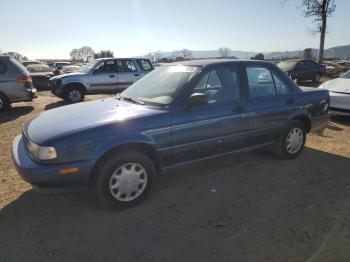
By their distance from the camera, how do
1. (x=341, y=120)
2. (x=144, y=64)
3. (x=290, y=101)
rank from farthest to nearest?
(x=144, y=64), (x=341, y=120), (x=290, y=101)

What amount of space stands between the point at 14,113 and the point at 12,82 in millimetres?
948

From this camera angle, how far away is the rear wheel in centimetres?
1203

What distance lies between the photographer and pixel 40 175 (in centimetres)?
327

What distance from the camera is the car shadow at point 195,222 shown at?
299 centimetres

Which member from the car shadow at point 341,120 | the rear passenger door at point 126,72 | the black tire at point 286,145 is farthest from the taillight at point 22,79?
the car shadow at point 341,120

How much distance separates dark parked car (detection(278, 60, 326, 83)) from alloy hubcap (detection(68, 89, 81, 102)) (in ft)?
36.0

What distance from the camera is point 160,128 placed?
3785 mm

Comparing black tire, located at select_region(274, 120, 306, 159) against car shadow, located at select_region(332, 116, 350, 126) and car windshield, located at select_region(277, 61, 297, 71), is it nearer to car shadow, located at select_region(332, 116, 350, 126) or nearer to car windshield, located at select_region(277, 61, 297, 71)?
car shadow, located at select_region(332, 116, 350, 126)

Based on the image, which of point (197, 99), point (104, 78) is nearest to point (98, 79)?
point (104, 78)

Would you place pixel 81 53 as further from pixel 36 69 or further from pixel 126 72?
pixel 126 72

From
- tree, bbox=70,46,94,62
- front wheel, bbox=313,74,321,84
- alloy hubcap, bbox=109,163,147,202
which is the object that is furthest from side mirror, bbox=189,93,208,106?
tree, bbox=70,46,94,62

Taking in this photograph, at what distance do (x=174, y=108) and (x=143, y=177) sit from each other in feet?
2.95

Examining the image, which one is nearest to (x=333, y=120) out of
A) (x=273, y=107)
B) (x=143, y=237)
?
(x=273, y=107)

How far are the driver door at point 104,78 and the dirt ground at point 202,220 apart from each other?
758cm
